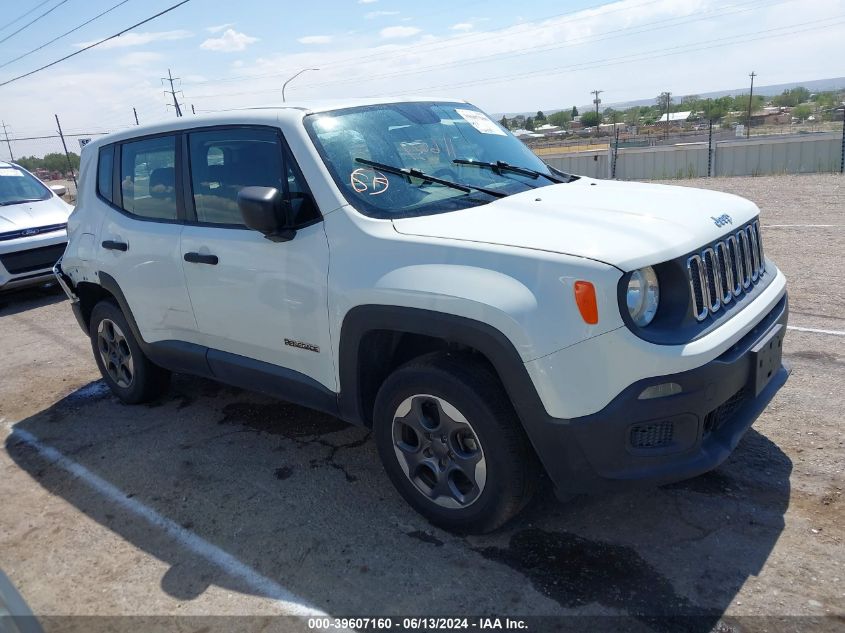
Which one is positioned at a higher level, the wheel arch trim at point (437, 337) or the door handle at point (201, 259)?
the door handle at point (201, 259)

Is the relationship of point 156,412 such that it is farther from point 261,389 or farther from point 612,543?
point 612,543

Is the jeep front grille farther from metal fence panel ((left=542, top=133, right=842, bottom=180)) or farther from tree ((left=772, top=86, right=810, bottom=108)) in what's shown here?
tree ((left=772, top=86, right=810, bottom=108))

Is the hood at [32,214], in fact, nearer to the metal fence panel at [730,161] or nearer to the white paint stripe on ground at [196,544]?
the white paint stripe on ground at [196,544]

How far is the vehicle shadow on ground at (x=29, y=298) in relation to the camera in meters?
9.13

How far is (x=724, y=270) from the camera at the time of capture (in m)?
3.01

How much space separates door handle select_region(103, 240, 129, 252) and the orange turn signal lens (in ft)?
10.6

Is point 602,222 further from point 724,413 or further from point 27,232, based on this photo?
point 27,232

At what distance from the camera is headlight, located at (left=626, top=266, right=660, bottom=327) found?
260 cm

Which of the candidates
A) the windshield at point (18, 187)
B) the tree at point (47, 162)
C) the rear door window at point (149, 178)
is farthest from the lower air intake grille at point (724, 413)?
the tree at point (47, 162)

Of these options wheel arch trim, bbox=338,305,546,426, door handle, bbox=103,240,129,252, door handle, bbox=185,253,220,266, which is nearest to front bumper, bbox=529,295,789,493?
wheel arch trim, bbox=338,305,546,426

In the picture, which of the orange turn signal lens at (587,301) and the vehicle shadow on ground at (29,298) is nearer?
the orange turn signal lens at (587,301)

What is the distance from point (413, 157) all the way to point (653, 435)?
1.86 m

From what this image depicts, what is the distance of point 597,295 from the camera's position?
2.50 m

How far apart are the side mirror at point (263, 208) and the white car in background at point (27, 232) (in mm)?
7149
